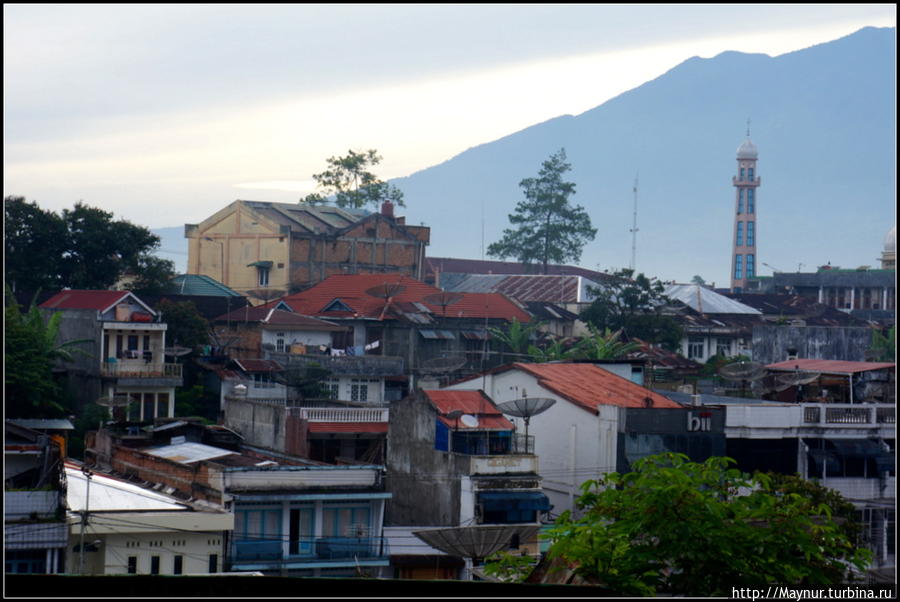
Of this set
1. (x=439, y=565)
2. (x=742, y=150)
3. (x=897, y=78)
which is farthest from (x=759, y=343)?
(x=742, y=150)

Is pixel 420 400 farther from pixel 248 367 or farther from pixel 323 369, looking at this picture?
pixel 248 367

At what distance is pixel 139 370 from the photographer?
3794cm

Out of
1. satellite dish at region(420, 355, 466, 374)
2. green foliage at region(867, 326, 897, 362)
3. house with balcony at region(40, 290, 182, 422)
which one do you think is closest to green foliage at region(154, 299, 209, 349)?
house with balcony at region(40, 290, 182, 422)

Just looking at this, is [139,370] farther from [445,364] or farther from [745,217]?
[745,217]

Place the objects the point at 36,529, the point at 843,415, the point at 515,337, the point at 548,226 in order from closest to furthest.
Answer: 1. the point at 36,529
2. the point at 843,415
3. the point at 515,337
4. the point at 548,226

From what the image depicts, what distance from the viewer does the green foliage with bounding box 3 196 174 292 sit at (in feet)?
149

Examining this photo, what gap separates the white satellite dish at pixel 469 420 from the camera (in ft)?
85.8

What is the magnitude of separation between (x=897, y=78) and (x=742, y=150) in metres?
118

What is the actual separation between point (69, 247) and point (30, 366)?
14.6m

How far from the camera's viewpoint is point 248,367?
39938 millimetres

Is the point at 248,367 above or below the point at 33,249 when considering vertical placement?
below

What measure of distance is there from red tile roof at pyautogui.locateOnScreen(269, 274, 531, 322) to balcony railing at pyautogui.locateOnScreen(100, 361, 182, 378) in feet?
34.3

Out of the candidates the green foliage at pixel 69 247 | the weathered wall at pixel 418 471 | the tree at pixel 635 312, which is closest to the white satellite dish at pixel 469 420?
the weathered wall at pixel 418 471

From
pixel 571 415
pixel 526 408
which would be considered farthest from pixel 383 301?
pixel 526 408
